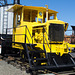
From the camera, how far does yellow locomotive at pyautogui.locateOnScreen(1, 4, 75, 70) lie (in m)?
5.74

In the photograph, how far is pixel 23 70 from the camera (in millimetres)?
5895

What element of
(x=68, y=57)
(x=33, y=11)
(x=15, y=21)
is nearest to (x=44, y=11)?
(x=33, y=11)

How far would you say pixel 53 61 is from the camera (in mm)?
5695

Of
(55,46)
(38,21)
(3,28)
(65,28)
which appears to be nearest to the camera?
(55,46)

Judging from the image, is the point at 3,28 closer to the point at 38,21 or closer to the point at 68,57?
the point at 38,21

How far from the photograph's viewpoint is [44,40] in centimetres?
652

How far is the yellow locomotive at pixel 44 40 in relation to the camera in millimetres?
5742

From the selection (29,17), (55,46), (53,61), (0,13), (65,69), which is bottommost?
(65,69)

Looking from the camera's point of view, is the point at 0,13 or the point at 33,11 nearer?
Answer: the point at 33,11

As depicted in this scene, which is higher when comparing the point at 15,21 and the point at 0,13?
the point at 0,13

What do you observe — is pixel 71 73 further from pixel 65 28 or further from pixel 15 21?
pixel 15 21

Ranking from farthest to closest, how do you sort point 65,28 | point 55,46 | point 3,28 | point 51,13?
point 3,28, point 51,13, point 65,28, point 55,46

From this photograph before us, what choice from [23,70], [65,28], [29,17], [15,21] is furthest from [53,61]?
[15,21]

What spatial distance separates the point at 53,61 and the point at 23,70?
55.4 inches
